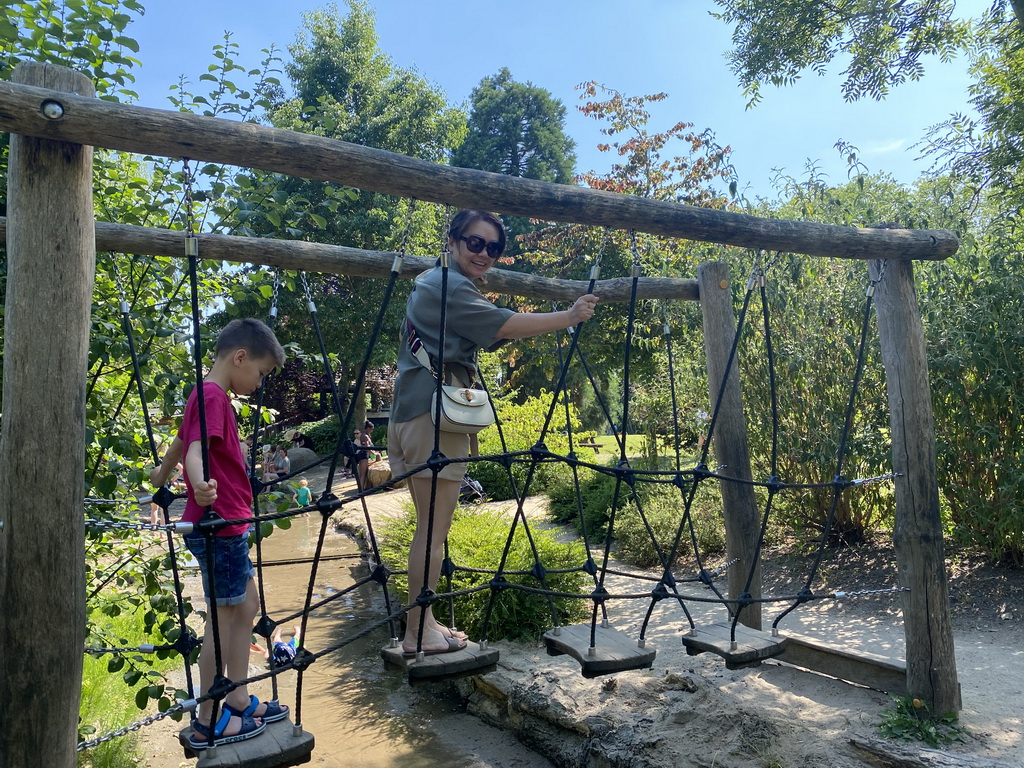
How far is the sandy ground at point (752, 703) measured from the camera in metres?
3.29

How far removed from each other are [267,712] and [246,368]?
3.15ft

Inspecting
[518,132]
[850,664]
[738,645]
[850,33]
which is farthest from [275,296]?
[518,132]

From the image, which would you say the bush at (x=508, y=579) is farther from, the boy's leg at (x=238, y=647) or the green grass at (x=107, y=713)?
the boy's leg at (x=238, y=647)

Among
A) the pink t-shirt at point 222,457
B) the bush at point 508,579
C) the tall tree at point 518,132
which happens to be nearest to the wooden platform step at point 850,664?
the bush at point 508,579

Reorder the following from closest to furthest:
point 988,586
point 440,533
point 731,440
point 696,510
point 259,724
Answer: point 259,724
point 440,533
point 731,440
point 988,586
point 696,510

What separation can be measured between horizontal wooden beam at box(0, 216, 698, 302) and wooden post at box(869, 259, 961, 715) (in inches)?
42.9

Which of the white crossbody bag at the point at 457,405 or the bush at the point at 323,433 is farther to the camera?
the bush at the point at 323,433

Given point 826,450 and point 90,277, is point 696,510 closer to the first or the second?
point 826,450

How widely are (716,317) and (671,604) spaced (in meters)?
2.77

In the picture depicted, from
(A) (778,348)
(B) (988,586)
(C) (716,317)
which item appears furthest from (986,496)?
(C) (716,317)

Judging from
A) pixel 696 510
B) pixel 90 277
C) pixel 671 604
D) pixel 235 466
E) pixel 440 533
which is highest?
pixel 90 277

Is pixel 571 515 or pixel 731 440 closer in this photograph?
pixel 731 440

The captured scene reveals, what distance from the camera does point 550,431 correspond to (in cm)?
1095

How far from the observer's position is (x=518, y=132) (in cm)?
2645
